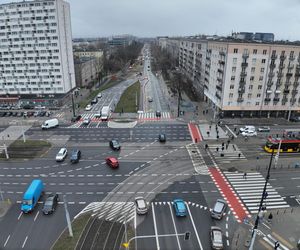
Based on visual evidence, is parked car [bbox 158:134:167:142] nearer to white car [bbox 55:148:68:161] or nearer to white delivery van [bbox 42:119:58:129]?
white car [bbox 55:148:68:161]

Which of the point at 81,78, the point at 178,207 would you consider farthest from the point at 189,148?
the point at 81,78

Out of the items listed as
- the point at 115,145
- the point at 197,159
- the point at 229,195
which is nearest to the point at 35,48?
the point at 115,145

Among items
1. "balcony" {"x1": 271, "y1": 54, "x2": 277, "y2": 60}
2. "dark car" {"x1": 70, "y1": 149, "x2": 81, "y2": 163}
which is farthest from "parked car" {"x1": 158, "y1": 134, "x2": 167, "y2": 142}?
"balcony" {"x1": 271, "y1": 54, "x2": 277, "y2": 60}

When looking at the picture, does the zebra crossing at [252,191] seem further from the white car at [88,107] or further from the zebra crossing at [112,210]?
the white car at [88,107]

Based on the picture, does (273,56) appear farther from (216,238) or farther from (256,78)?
(216,238)

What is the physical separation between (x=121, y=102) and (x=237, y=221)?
69543 millimetres

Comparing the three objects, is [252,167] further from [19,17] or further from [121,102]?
[19,17]

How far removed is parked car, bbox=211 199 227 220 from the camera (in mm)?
32969

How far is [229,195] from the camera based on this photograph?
38.6m

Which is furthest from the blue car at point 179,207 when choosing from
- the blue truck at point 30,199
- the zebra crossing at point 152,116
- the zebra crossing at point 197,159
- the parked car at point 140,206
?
the zebra crossing at point 152,116

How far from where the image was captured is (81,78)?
118 m

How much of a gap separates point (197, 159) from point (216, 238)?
75.7 ft

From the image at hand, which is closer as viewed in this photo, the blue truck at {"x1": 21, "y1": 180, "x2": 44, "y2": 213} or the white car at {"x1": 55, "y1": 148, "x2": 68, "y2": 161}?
the blue truck at {"x1": 21, "y1": 180, "x2": 44, "y2": 213}

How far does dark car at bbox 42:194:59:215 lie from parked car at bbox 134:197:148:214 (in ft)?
38.1
